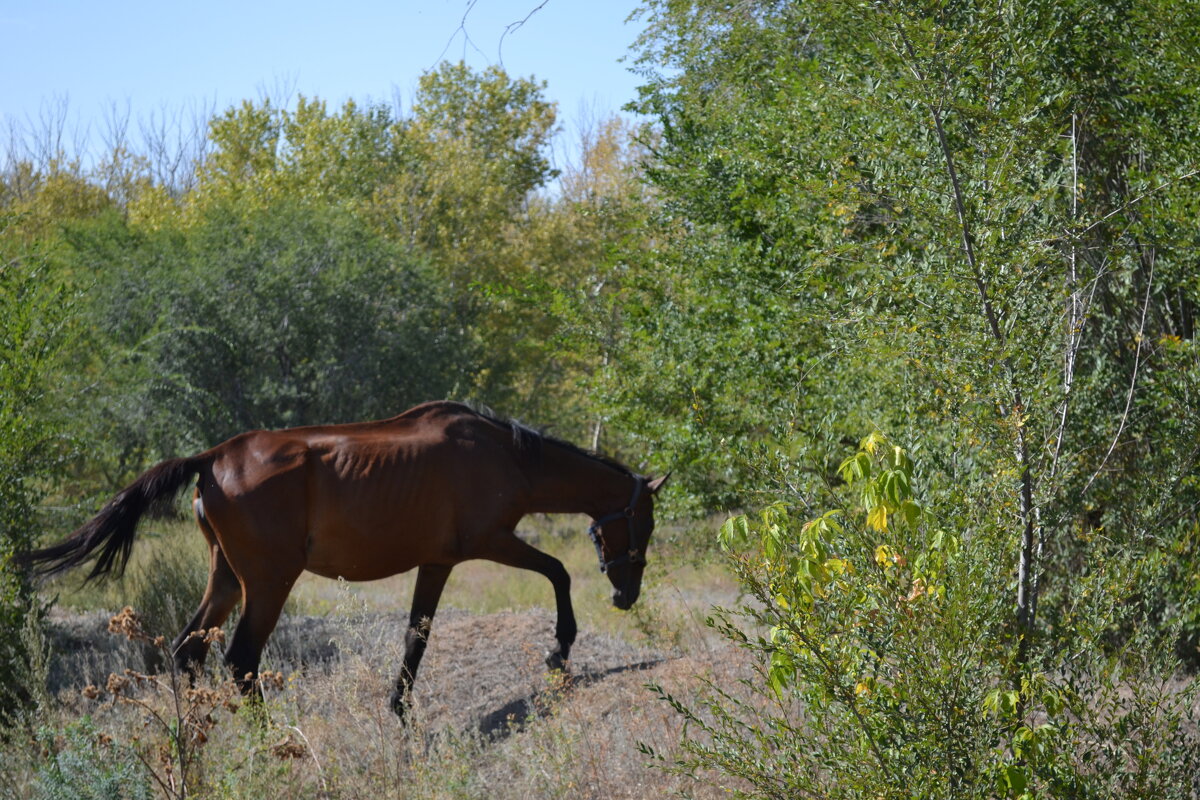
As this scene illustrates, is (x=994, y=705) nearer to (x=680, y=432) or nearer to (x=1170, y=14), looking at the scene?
(x=1170, y=14)

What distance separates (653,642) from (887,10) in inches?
176

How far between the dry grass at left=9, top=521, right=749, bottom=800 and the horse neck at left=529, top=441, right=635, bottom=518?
0.79 metres

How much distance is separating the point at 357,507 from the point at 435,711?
1398 mm

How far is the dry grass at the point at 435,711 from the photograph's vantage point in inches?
201

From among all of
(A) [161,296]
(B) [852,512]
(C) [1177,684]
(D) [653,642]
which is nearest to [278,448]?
(D) [653,642]

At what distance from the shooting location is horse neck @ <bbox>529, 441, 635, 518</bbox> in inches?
309

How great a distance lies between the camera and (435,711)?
283 inches

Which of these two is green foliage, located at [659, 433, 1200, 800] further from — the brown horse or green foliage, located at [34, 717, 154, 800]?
the brown horse

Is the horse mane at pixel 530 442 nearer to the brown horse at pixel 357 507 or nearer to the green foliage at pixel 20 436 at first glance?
the brown horse at pixel 357 507

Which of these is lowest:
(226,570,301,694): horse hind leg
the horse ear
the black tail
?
(226,570,301,694): horse hind leg

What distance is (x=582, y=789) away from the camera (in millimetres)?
5191

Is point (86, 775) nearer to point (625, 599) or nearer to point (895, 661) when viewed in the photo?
point (895, 661)

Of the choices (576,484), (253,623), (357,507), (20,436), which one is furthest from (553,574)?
(20,436)

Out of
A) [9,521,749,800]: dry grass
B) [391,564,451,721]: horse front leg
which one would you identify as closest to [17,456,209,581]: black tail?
[9,521,749,800]: dry grass
